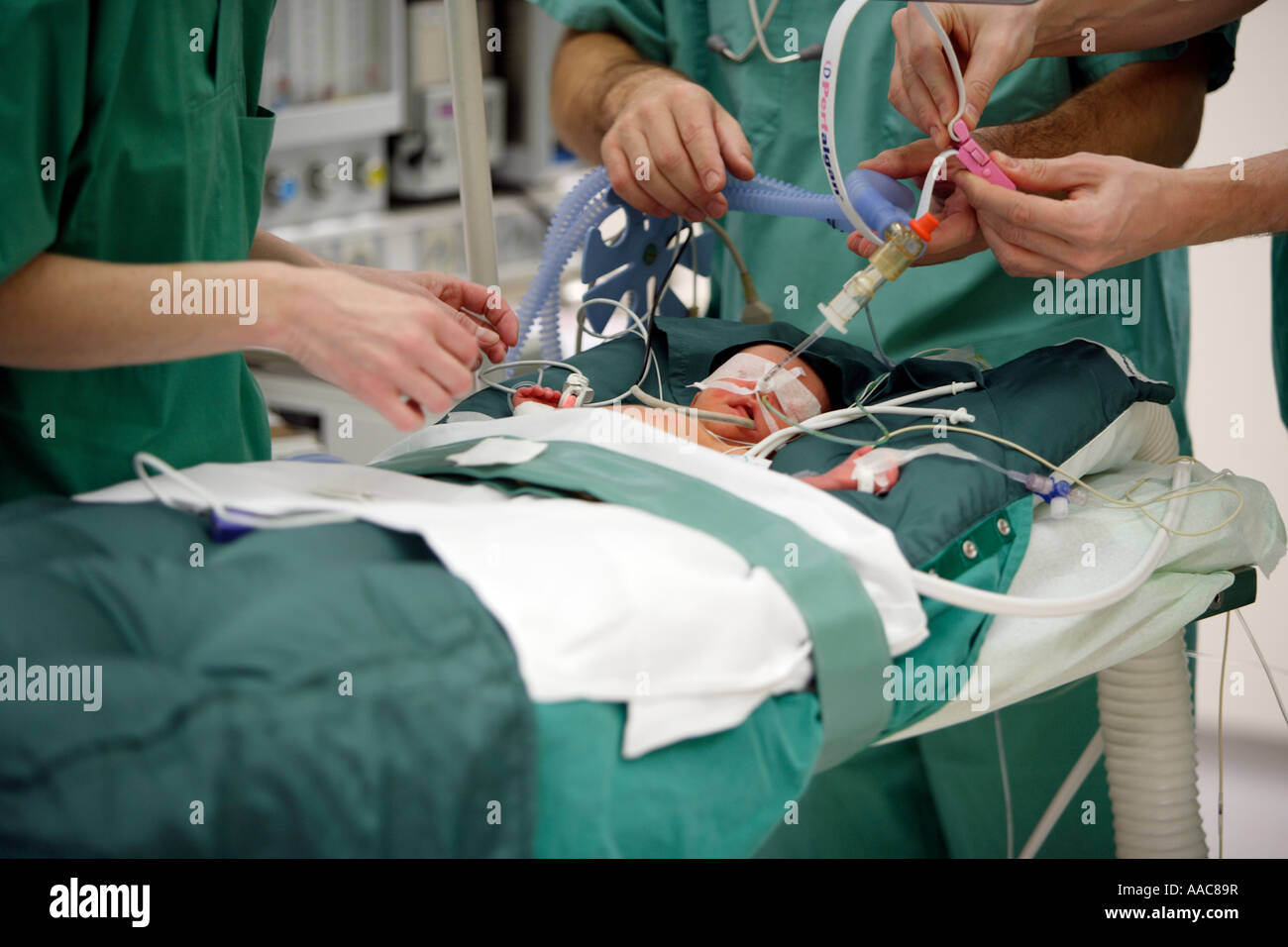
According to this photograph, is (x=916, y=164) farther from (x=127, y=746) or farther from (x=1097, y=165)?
(x=127, y=746)

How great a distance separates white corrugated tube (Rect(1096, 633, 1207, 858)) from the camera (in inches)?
41.7

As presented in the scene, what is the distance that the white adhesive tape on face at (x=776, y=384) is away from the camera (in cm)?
129

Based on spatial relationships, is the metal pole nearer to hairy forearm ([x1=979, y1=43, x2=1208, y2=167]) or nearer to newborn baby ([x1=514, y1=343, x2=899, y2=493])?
newborn baby ([x1=514, y1=343, x2=899, y2=493])

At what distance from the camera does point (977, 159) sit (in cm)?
109

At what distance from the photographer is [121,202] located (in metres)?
0.88

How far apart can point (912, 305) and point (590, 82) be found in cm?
52

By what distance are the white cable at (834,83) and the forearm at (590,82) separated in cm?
41

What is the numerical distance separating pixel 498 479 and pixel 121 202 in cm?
35

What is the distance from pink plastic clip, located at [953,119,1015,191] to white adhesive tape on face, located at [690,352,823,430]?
307mm

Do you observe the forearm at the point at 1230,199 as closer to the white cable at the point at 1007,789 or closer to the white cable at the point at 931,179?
the white cable at the point at 931,179

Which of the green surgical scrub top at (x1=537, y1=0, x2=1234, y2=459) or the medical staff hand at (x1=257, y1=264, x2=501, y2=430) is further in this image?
the green surgical scrub top at (x1=537, y1=0, x2=1234, y2=459)
